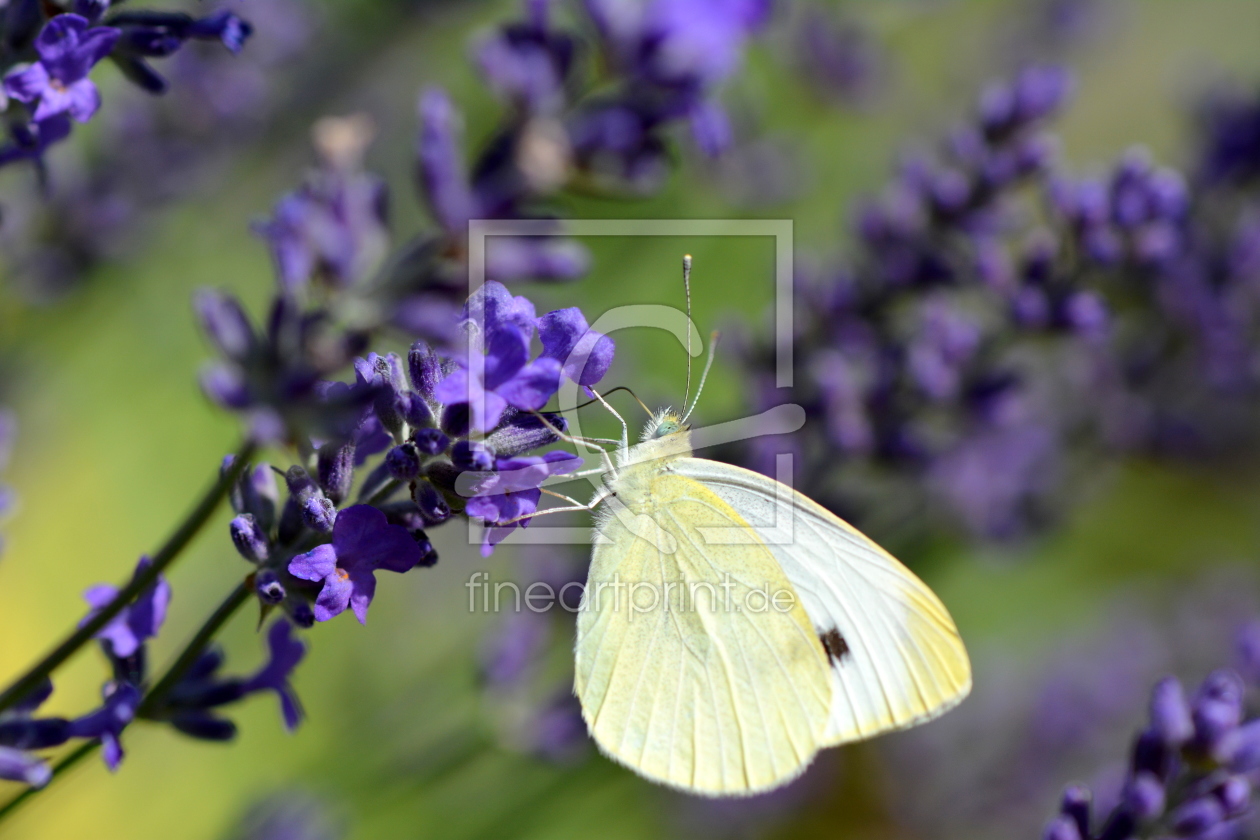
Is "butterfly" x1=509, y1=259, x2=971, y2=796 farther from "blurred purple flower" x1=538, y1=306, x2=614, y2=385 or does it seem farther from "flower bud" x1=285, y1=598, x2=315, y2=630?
"flower bud" x1=285, y1=598, x2=315, y2=630

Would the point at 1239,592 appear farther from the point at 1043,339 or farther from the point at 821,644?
the point at 821,644

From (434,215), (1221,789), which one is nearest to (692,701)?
(1221,789)

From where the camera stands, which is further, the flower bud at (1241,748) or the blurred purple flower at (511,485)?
the flower bud at (1241,748)

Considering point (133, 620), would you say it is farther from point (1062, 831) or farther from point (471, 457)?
point (1062, 831)

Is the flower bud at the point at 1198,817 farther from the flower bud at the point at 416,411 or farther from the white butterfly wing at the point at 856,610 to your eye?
the flower bud at the point at 416,411

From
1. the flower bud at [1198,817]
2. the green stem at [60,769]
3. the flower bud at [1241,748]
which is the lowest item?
the flower bud at [1198,817]

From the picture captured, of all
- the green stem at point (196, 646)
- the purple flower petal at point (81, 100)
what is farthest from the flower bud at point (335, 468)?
the purple flower petal at point (81, 100)

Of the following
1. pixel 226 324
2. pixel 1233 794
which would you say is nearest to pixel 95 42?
pixel 226 324

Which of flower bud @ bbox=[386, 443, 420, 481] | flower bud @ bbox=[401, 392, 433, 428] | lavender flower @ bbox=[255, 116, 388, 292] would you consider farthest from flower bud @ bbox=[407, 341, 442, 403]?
lavender flower @ bbox=[255, 116, 388, 292]

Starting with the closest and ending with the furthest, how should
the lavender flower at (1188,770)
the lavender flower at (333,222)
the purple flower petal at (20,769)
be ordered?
the purple flower petal at (20,769)
the lavender flower at (1188,770)
the lavender flower at (333,222)
